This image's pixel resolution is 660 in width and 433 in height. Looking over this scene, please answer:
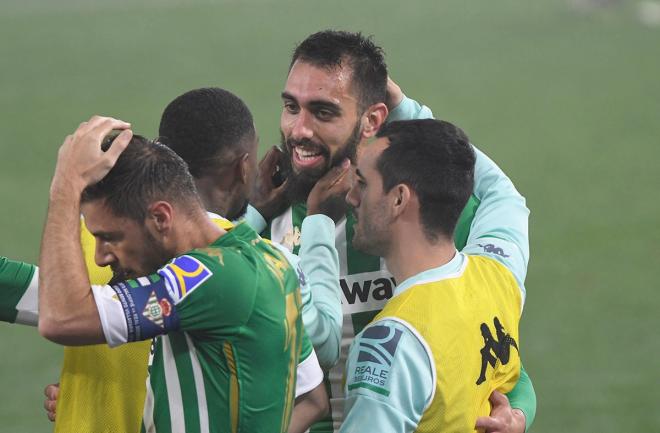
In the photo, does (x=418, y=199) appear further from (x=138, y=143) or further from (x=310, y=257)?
(x=138, y=143)

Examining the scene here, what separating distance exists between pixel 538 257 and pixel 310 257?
8965 millimetres

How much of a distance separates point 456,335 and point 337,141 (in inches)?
41.2

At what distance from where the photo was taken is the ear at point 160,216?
10.3 ft

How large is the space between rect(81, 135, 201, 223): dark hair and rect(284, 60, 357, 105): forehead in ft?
3.95

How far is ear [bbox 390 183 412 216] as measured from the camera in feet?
12.3

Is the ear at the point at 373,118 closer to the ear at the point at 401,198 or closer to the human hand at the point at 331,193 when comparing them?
the human hand at the point at 331,193

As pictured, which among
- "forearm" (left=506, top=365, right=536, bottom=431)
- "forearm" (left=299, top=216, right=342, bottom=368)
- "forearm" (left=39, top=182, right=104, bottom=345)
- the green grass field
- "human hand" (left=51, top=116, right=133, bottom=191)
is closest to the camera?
"forearm" (left=39, top=182, right=104, bottom=345)

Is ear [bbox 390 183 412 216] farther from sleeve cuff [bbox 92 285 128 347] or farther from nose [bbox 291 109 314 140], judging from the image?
sleeve cuff [bbox 92 285 128 347]

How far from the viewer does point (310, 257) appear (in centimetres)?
379

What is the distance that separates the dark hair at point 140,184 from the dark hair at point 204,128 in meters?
0.62

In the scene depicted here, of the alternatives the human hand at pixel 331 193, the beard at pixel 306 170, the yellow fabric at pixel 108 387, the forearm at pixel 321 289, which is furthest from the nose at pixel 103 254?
the beard at pixel 306 170

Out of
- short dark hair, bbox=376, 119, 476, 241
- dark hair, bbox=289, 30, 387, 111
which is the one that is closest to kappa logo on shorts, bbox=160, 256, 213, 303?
short dark hair, bbox=376, 119, 476, 241

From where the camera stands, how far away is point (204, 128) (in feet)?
12.7

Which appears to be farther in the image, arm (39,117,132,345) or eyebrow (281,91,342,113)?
eyebrow (281,91,342,113)
